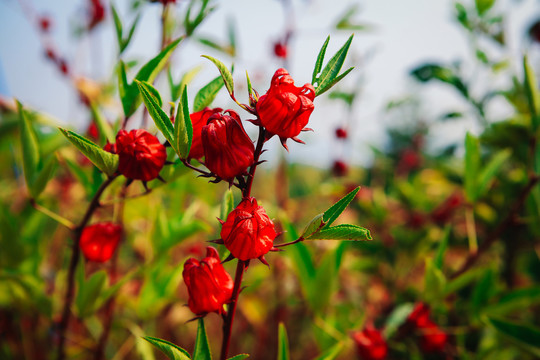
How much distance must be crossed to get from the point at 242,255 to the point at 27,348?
0.93m

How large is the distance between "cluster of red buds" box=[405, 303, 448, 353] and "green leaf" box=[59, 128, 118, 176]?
567 millimetres

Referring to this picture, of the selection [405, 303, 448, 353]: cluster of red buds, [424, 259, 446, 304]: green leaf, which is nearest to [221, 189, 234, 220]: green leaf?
[424, 259, 446, 304]: green leaf

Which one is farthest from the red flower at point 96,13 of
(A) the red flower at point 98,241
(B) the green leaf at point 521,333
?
(B) the green leaf at point 521,333

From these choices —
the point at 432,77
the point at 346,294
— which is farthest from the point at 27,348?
the point at 432,77

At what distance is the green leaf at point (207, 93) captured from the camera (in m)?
0.39

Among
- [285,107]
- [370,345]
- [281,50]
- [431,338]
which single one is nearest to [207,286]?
[285,107]

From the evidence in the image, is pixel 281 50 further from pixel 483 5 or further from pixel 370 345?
pixel 370 345

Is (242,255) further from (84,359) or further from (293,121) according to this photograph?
(84,359)

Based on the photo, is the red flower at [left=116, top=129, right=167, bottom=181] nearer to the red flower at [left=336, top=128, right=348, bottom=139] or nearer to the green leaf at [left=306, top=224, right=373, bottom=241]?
the green leaf at [left=306, top=224, right=373, bottom=241]

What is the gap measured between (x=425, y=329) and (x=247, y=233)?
0.52 meters

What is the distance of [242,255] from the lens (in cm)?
29

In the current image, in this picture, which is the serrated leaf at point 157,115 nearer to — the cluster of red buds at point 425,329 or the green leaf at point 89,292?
the green leaf at point 89,292

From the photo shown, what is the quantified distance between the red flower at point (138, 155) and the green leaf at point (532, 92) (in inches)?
25.0

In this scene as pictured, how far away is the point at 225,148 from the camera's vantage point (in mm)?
275
